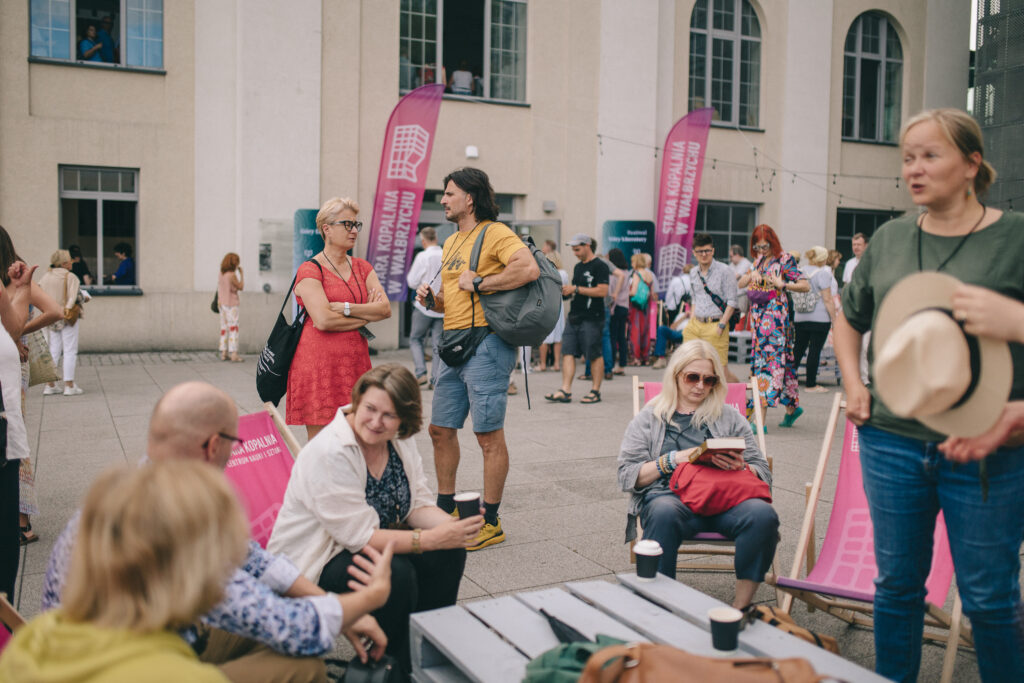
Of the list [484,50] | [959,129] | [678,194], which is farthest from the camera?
[678,194]

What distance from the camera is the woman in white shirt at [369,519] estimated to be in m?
2.94

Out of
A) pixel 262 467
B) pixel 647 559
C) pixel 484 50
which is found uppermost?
pixel 484 50

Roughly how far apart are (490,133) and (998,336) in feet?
46.0

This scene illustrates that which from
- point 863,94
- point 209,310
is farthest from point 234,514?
point 863,94

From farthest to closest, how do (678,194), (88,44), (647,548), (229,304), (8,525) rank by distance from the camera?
(678,194) → (88,44) → (229,304) → (8,525) → (647,548)

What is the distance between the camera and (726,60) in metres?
17.6

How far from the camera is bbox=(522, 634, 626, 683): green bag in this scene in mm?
2137

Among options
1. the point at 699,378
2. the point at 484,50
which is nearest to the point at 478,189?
the point at 699,378

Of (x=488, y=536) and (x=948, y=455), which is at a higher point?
(x=948, y=455)

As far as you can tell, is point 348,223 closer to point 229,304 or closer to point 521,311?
point 521,311

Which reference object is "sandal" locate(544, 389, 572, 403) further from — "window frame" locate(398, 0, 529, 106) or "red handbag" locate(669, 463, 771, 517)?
"window frame" locate(398, 0, 529, 106)

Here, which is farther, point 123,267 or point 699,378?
point 123,267

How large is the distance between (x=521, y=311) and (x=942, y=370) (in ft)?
8.45

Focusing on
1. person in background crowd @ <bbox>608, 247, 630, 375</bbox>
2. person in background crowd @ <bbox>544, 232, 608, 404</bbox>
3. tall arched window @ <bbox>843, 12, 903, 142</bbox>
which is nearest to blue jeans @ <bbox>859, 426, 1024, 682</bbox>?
person in background crowd @ <bbox>544, 232, 608, 404</bbox>
